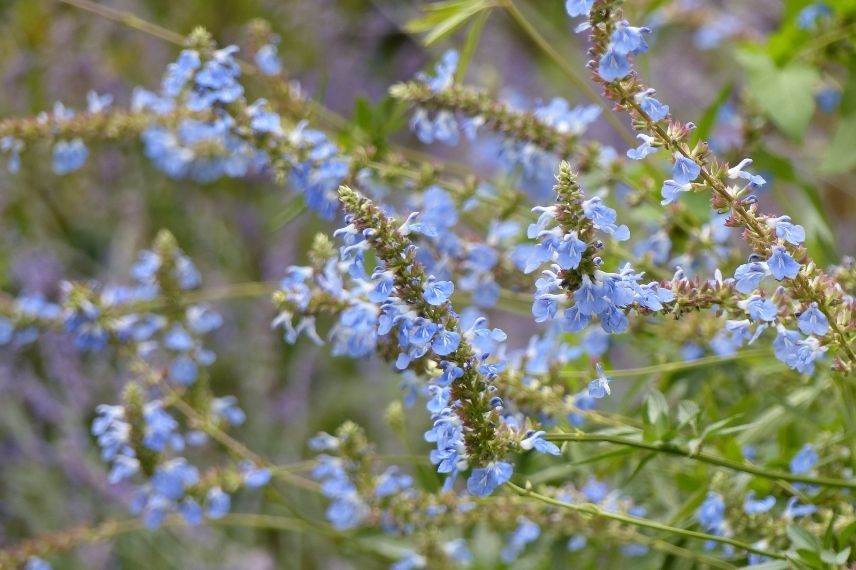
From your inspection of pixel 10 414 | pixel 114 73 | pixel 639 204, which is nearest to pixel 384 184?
pixel 639 204

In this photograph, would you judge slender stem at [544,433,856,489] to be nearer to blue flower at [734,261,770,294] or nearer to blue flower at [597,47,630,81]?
blue flower at [734,261,770,294]

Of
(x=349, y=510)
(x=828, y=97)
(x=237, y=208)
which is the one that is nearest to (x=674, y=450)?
(x=349, y=510)

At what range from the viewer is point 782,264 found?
0.61 meters

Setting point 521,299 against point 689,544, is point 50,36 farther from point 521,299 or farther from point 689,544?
point 689,544

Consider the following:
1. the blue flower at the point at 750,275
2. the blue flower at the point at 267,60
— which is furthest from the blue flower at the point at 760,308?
the blue flower at the point at 267,60

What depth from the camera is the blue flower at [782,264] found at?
61 centimetres

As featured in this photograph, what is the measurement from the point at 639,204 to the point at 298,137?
0.35 metres

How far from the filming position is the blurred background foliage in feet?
5.82

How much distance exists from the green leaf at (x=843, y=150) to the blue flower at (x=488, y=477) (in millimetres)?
649

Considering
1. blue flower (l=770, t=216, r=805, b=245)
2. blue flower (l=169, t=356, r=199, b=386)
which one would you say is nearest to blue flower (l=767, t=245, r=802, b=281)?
blue flower (l=770, t=216, r=805, b=245)

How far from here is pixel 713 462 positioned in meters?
0.71

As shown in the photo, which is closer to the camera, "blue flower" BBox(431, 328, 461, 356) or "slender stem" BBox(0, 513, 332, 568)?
"blue flower" BBox(431, 328, 461, 356)

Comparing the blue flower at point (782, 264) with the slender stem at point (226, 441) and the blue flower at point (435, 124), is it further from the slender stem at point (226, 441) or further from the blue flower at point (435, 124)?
the slender stem at point (226, 441)

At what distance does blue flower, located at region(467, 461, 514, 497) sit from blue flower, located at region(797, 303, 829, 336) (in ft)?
0.66
